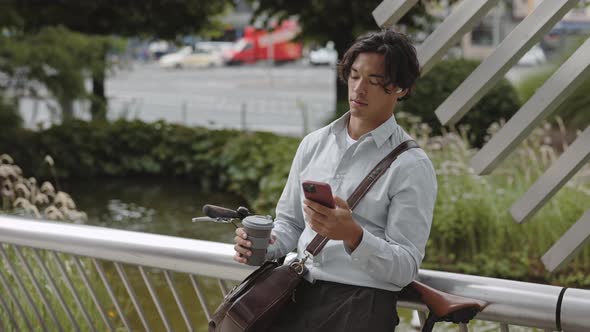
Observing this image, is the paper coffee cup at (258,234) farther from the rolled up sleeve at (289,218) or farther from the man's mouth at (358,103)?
the man's mouth at (358,103)

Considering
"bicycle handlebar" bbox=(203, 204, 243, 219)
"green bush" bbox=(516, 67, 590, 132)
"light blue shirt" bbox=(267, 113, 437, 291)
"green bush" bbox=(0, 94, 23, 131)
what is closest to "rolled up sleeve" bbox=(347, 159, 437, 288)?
"light blue shirt" bbox=(267, 113, 437, 291)

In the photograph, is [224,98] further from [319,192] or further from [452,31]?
[319,192]

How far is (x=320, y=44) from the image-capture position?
42.2 feet

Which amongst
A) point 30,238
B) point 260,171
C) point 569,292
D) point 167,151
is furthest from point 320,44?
point 569,292

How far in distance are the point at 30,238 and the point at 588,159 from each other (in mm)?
1798

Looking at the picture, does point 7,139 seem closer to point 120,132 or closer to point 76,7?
point 120,132

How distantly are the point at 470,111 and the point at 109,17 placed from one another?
5.53 meters

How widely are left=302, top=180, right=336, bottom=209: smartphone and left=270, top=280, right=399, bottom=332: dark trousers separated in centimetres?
33

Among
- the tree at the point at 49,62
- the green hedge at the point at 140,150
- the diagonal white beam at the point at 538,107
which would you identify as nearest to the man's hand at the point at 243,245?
the diagonal white beam at the point at 538,107

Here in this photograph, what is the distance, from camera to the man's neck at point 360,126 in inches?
87.0

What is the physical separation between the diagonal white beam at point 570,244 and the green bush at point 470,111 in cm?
988

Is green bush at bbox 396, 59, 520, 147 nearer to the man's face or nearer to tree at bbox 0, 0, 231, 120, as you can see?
tree at bbox 0, 0, 231, 120

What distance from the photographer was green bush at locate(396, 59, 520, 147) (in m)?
12.4

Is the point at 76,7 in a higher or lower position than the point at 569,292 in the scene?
lower
